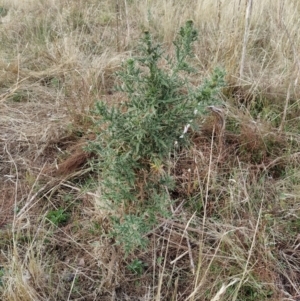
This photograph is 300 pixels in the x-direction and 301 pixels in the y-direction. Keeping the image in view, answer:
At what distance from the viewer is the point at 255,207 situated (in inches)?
67.2

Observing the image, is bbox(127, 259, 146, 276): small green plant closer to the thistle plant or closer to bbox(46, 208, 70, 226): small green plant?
the thistle plant

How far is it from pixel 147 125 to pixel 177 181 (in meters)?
0.54

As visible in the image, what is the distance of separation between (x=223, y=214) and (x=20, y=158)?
108 cm

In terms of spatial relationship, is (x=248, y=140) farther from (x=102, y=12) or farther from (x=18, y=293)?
(x=102, y=12)

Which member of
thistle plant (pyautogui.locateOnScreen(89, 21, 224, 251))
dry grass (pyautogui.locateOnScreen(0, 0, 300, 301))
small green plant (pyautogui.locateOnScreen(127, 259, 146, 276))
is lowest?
small green plant (pyautogui.locateOnScreen(127, 259, 146, 276))

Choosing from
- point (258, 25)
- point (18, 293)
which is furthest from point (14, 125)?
point (258, 25)

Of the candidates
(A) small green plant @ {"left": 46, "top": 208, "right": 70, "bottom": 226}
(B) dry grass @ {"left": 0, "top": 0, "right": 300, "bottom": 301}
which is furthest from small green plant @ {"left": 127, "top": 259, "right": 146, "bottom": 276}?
(A) small green plant @ {"left": 46, "top": 208, "right": 70, "bottom": 226}

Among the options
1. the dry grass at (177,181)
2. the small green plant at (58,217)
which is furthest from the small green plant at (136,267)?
the small green plant at (58,217)

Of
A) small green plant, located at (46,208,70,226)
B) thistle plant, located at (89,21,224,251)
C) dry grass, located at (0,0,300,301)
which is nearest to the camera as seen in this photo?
thistle plant, located at (89,21,224,251)

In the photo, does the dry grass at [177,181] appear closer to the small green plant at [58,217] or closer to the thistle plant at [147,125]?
the small green plant at [58,217]

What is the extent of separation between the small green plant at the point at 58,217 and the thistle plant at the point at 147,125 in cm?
33

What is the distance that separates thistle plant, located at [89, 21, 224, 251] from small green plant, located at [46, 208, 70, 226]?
33 cm

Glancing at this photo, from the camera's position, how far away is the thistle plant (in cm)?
134

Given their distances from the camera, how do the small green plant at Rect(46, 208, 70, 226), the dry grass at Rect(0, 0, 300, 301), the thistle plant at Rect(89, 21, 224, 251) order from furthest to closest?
the small green plant at Rect(46, 208, 70, 226) < the dry grass at Rect(0, 0, 300, 301) < the thistle plant at Rect(89, 21, 224, 251)
